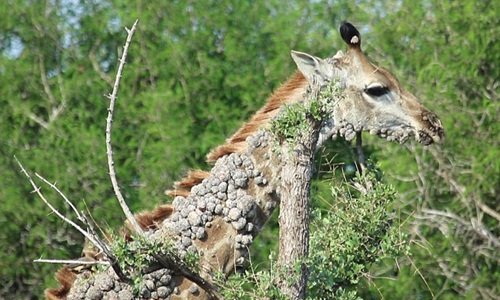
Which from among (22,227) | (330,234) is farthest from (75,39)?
Result: (330,234)

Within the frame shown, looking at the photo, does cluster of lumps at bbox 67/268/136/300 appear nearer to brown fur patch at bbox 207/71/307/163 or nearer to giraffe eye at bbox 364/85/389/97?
brown fur patch at bbox 207/71/307/163

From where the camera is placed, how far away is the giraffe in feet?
28.5

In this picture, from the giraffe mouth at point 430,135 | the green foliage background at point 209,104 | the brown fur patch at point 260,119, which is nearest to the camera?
the brown fur patch at point 260,119

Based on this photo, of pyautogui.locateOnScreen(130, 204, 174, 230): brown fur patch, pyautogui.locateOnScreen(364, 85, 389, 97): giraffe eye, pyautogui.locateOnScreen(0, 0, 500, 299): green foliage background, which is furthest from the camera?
pyautogui.locateOnScreen(0, 0, 500, 299): green foliage background

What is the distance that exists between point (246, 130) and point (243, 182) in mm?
549

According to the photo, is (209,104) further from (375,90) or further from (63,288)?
(63,288)

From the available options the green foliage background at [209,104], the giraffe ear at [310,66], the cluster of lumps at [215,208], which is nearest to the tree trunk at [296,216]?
the cluster of lumps at [215,208]

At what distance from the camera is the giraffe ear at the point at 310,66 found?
9.56 meters

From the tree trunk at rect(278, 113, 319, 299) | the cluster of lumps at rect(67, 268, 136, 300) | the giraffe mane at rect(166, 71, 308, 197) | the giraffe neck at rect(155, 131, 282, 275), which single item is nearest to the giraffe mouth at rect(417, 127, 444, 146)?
the giraffe mane at rect(166, 71, 308, 197)

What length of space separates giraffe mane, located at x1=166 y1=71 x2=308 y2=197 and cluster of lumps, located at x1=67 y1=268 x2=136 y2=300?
32.3 inches

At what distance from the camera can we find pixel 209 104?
17.2 metres

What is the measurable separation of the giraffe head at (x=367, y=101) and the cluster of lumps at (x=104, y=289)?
76.4 inches

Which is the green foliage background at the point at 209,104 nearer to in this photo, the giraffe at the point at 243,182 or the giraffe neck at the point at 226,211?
the giraffe at the point at 243,182

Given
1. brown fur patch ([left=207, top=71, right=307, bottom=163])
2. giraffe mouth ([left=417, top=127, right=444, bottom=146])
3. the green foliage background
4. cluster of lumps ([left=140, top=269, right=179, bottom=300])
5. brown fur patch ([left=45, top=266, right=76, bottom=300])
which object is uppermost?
brown fur patch ([left=207, top=71, right=307, bottom=163])
